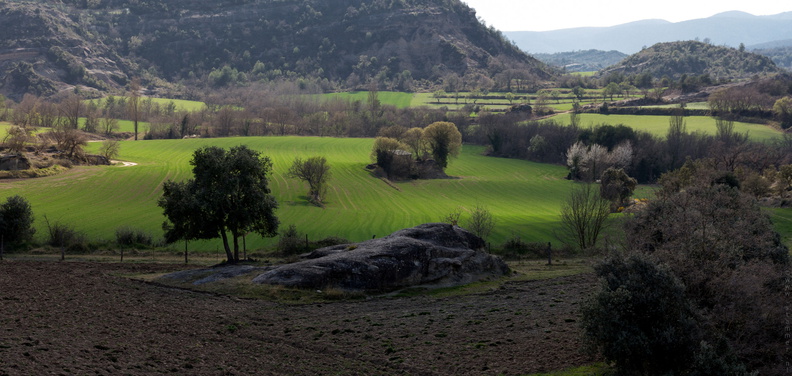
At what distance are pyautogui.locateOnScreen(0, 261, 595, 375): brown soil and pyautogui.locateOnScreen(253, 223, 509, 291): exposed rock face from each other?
3.03 metres

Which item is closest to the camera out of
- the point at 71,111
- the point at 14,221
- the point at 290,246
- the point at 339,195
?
the point at 14,221

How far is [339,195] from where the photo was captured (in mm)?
106312

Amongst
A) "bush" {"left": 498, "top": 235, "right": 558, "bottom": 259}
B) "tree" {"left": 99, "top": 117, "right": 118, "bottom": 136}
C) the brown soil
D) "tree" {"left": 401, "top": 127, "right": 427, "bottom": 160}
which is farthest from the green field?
the brown soil

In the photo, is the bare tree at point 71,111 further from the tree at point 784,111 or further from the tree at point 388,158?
the tree at point 784,111

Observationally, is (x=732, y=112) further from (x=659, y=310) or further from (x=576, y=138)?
(x=659, y=310)

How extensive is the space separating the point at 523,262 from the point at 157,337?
35.8 metres

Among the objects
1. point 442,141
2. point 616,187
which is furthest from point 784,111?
point 616,187

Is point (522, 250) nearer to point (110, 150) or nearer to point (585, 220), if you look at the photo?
point (585, 220)

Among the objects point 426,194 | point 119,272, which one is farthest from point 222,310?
point 426,194

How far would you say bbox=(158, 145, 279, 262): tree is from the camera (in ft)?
151

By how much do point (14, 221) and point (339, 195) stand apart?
5709 centimetres

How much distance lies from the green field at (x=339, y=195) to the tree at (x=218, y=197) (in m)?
18.1

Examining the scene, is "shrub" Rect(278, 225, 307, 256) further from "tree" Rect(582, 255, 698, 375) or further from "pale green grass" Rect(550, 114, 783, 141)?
"pale green grass" Rect(550, 114, 783, 141)

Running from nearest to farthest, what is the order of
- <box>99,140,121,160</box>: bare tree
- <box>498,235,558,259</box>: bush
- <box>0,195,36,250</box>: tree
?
<box>0,195,36,250</box>: tree
<box>498,235,558,259</box>: bush
<box>99,140,121,160</box>: bare tree
